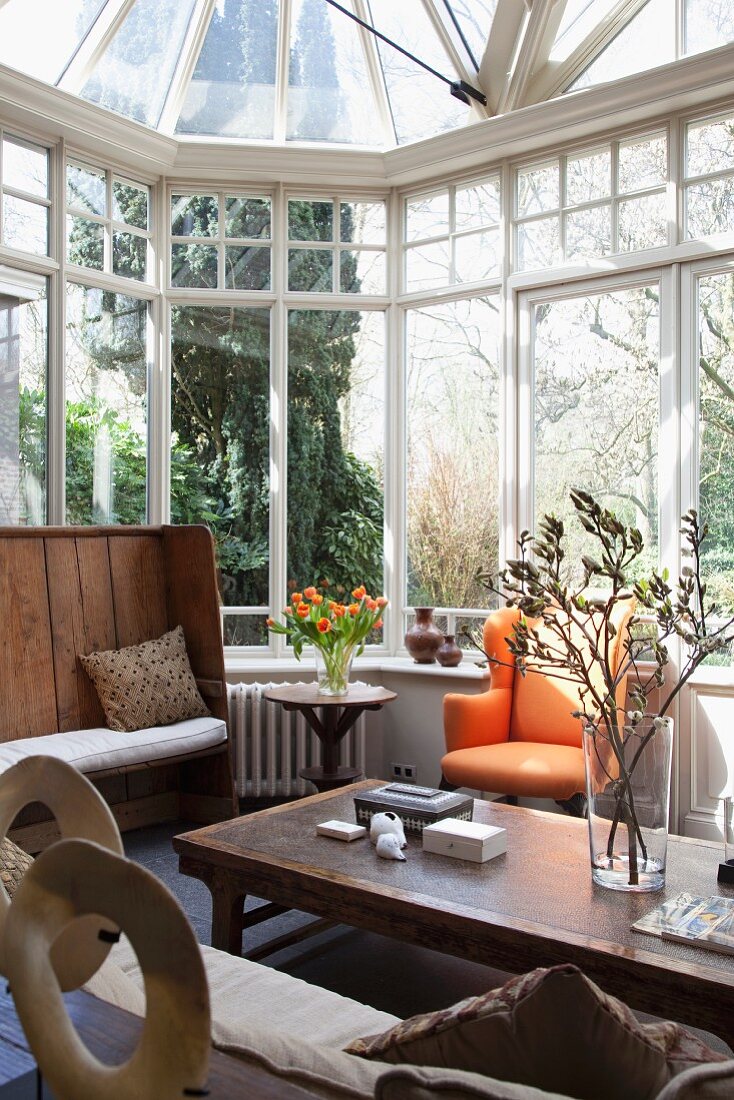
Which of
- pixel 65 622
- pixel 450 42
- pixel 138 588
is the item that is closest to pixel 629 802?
pixel 65 622

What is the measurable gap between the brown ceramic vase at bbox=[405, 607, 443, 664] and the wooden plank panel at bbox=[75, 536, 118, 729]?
1.49 m

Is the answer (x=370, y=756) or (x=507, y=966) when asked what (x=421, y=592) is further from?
(x=507, y=966)

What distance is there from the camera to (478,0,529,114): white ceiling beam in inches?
188

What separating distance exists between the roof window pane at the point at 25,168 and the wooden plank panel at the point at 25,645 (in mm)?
1820

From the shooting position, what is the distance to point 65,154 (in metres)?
4.86

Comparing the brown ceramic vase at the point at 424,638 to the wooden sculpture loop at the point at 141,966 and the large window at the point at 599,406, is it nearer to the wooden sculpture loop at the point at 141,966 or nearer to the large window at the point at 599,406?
the large window at the point at 599,406

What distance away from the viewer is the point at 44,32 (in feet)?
15.2

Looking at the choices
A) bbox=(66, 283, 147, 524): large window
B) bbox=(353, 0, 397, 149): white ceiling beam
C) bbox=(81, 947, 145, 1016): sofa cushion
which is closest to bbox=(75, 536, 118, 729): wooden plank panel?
bbox=(66, 283, 147, 524): large window

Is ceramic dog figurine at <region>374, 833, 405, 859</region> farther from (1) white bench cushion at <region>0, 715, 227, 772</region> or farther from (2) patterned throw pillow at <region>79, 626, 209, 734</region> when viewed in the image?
(2) patterned throw pillow at <region>79, 626, 209, 734</region>

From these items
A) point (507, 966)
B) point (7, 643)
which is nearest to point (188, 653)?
point (7, 643)

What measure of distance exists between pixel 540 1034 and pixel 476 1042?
0.07m

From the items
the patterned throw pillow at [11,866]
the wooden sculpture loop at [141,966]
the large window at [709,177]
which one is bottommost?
the patterned throw pillow at [11,866]

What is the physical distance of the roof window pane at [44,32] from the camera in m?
4.53

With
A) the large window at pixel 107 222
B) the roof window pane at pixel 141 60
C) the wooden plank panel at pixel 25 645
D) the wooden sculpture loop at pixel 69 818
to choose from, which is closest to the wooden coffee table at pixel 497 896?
the wooden sculpture loop at pixel 69 818
